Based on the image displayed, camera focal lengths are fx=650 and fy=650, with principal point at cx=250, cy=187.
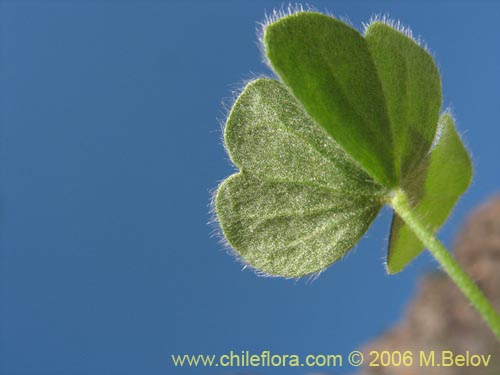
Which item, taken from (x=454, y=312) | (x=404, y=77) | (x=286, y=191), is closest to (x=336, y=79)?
(x=404, y=77)

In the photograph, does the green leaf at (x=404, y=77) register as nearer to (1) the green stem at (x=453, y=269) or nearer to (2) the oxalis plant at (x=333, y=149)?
(2) the oxalis plant at (x=333, y=149)

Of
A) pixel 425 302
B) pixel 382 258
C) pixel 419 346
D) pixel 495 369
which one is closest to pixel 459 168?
pixel 382 258

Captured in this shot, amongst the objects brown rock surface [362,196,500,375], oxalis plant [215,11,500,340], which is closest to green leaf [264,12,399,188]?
oxalis plant [215,11,500,340]

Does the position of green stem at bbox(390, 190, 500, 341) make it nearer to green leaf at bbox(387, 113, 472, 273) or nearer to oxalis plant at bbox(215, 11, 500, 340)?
oxalis plant at bbox(215, 11, 500, 340)

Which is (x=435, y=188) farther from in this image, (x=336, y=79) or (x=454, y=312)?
(x=454, y=312)

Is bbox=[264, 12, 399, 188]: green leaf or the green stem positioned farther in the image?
bbox=[264, 12, 399, 188]: green leaf

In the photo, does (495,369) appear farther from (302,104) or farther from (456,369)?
(302,104)

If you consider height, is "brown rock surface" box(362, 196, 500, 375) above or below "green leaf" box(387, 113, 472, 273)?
above

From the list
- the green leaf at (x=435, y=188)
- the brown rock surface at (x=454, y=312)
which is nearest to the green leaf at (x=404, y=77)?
the green leaf at (x=435, y=188)
